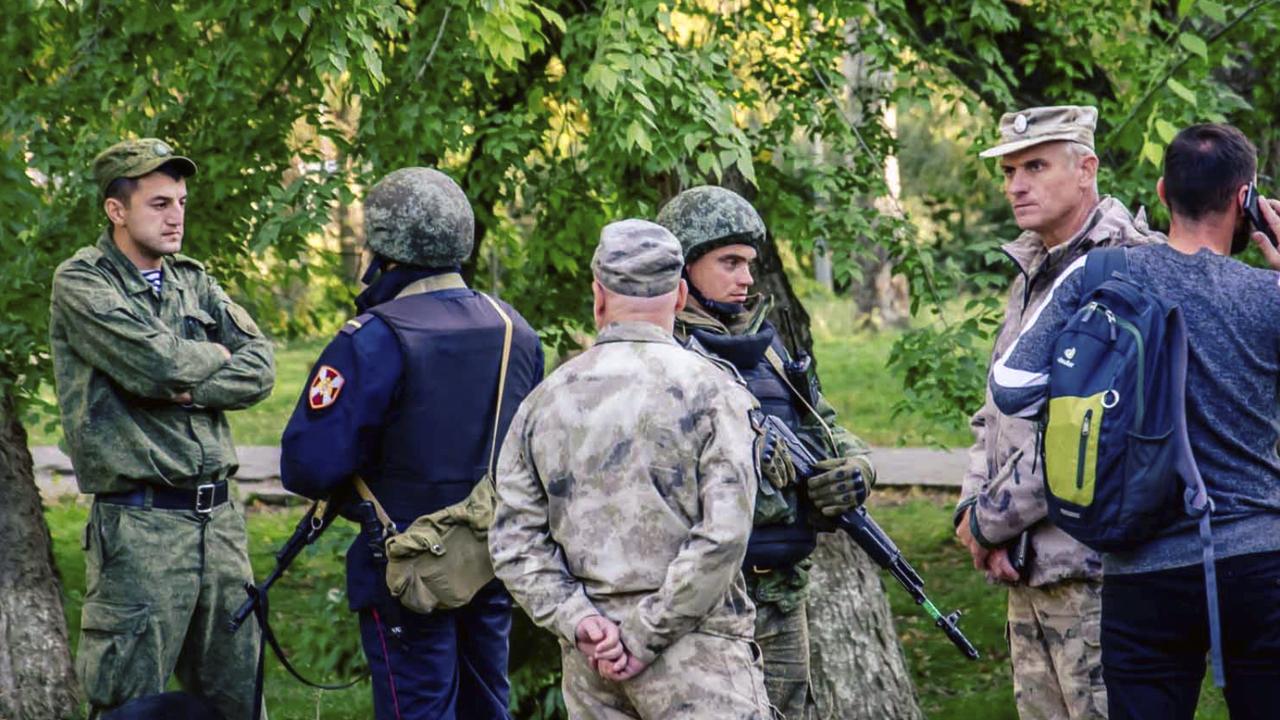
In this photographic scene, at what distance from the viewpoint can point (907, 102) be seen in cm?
682

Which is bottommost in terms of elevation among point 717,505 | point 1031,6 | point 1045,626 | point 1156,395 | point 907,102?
point 1045,626

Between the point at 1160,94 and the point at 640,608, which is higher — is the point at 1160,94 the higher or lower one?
the higher one

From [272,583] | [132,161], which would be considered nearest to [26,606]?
[272,583]

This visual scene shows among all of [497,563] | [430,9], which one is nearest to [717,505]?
[497,563]

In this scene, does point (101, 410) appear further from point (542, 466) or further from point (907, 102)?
point (907, 102)

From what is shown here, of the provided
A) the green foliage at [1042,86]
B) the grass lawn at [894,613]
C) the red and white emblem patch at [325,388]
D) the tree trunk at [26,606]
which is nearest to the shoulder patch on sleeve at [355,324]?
the red and white emblem patch at [325,388]

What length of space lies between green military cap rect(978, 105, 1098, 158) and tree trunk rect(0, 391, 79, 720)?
4.45 meters

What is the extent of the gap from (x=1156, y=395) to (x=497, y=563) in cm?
153

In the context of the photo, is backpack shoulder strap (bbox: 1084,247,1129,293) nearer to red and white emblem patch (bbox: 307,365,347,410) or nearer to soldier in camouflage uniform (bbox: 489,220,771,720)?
soldier in camouflage uniform (bbox: 489,220,771,720)

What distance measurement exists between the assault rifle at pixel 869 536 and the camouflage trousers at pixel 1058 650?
0.16 meters

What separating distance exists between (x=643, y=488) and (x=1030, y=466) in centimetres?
118

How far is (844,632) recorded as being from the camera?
671 centimetres

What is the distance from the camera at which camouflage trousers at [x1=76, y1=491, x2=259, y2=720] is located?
4.82 meters

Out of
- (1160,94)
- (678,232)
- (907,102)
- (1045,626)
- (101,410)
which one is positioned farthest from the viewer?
(907,102)
